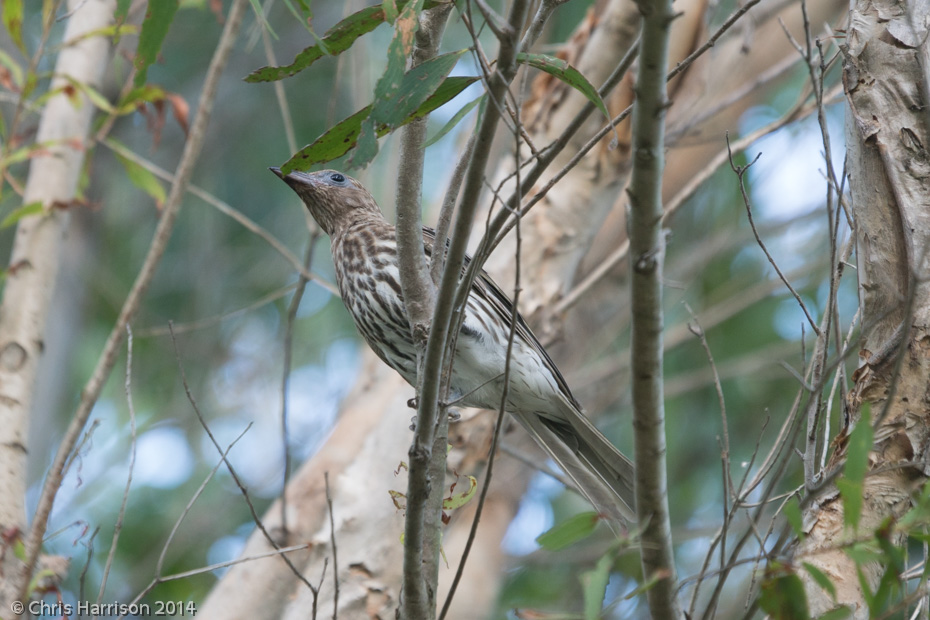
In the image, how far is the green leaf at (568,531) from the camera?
1.53 metres

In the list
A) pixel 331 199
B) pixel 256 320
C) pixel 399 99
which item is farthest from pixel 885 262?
pixel 256 320

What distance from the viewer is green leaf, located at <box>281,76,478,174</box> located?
1724 millimetres

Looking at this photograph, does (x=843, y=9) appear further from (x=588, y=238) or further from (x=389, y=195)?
(x=389, y=195)

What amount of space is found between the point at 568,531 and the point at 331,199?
246 centimetres

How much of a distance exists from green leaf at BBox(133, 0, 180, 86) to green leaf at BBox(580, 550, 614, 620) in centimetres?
144

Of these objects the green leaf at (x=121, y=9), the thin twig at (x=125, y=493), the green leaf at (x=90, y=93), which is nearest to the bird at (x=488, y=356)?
the thin twig at (x=125, y=493)

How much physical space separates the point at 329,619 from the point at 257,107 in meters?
5.30

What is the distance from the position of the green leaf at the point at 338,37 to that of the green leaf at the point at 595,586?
107 cm

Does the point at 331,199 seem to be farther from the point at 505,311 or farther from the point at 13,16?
the point at 13,16

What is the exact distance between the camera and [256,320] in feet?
23.2

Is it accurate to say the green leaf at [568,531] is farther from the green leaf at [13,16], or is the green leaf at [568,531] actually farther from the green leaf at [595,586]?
the green leaf at [13,16]

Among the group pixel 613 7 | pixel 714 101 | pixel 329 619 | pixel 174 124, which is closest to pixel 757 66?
pixel 714 101

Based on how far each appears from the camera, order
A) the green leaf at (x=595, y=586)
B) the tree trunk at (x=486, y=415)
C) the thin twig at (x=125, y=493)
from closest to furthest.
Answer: the green leaf at (x=595, y=586)
the thin twig at (x=125, y=493)
the tree trunk at (x=486, y=415)

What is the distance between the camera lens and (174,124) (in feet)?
23.7
